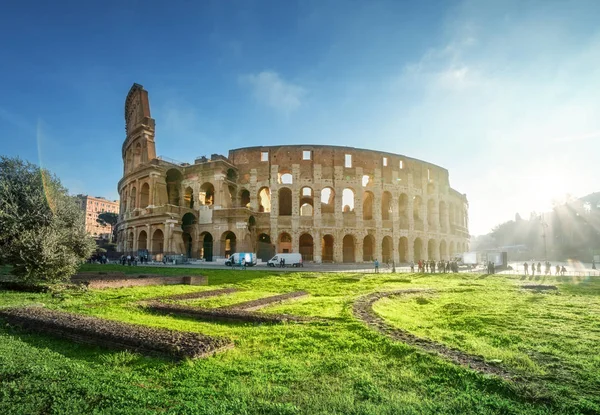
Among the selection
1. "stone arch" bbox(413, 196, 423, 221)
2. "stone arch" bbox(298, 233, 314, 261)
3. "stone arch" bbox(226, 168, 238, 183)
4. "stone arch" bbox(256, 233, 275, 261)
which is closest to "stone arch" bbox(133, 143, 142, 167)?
"stone arch" bbox(226, 168, 238, 183)

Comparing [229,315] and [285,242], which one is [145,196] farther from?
[229,315]

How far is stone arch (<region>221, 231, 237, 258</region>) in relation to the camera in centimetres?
3593

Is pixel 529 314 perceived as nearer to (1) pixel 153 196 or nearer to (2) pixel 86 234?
(2) pixel 86 234

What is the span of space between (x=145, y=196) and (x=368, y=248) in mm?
27547

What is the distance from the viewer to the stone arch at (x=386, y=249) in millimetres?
40734

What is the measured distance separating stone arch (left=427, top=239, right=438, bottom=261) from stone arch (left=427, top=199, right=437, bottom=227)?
2.27 metres

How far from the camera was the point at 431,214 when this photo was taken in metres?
45.8

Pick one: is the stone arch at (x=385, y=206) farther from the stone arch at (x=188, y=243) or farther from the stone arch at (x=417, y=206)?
the stone arch at (x=188, y=243)

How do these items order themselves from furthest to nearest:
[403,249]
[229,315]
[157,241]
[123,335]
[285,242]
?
[403,249], [285,242], [157,241], [229,315], [123,335]

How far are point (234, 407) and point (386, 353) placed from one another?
269 cm

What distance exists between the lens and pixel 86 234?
13.7 meters

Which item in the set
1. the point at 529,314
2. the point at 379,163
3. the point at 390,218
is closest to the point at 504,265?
the point at 390,218

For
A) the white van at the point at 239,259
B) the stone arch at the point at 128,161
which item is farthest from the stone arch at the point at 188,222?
the stone arch at the point at 128,161

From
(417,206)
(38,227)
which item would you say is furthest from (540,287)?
(417,206)
